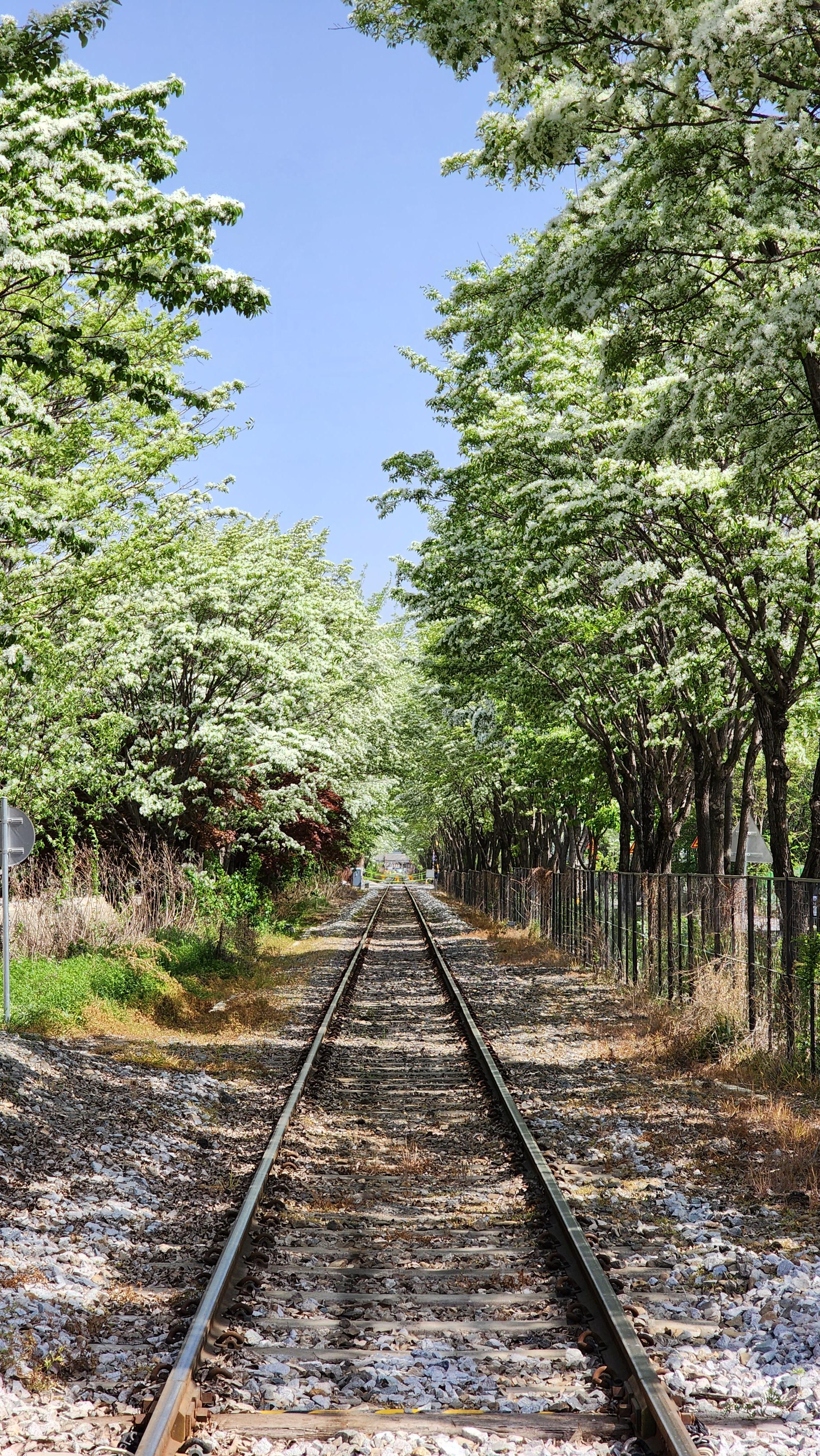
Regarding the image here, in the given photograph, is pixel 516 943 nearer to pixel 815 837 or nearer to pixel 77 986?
pixel 77 986

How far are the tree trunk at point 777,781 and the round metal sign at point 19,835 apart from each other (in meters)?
8.17

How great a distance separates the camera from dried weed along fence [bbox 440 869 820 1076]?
11516 mm

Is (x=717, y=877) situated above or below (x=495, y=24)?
below

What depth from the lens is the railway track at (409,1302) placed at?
4676mm

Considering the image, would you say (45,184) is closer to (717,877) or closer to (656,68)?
(656,68)

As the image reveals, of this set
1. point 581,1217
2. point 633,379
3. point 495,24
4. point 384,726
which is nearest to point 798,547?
point 633,379

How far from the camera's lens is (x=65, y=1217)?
287 inches

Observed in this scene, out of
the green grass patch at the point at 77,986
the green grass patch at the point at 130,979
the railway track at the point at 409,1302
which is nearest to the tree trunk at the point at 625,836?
the green grass patch at the point at 130,979

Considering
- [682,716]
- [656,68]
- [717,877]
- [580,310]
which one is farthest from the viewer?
[682,716]

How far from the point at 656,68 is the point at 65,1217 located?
8236 millimetres

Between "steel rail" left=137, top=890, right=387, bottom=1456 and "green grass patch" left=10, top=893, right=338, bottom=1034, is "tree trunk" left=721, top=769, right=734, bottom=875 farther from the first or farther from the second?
"steel rail" left=137, top=890, right=387, bottom=1456

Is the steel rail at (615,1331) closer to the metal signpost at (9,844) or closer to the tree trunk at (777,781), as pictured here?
the tree trunk at (777,781)

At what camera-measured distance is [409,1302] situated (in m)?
6.06

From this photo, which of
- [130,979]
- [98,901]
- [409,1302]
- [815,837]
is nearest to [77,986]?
[130,979]
